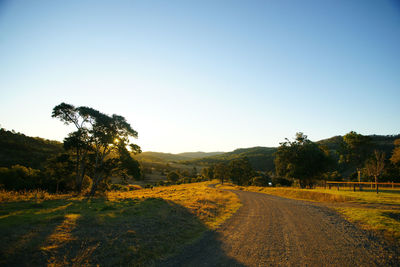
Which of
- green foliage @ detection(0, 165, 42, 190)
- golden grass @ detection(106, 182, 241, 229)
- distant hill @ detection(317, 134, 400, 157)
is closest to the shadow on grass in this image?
golden grass @ detection(106, 182, 241, 229)

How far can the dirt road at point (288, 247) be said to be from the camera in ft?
23.6

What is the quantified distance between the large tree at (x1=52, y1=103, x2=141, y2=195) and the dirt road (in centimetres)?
2409

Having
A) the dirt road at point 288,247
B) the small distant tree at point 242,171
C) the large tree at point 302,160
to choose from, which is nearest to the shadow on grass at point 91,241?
the dirt road at point 288,247

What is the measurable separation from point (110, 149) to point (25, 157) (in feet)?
85.8

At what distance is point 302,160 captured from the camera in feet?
153

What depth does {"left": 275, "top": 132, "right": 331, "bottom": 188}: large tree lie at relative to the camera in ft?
152

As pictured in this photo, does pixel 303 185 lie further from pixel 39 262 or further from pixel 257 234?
pixel 39 262

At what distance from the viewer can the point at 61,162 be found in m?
29.5

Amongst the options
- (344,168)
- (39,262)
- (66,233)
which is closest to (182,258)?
(39,262)

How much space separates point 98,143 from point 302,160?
44.8m

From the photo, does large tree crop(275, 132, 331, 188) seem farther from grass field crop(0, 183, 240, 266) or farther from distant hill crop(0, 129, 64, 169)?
distant hill crop(0, 129, 64, 169)

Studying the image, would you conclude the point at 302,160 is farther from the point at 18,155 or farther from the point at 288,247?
the point at 18,155

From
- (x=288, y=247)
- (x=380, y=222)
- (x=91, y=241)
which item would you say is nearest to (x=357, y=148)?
(x=380, y=222)

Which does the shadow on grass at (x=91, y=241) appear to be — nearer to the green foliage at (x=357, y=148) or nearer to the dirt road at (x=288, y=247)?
the dirt road at (x=288, y=247)
